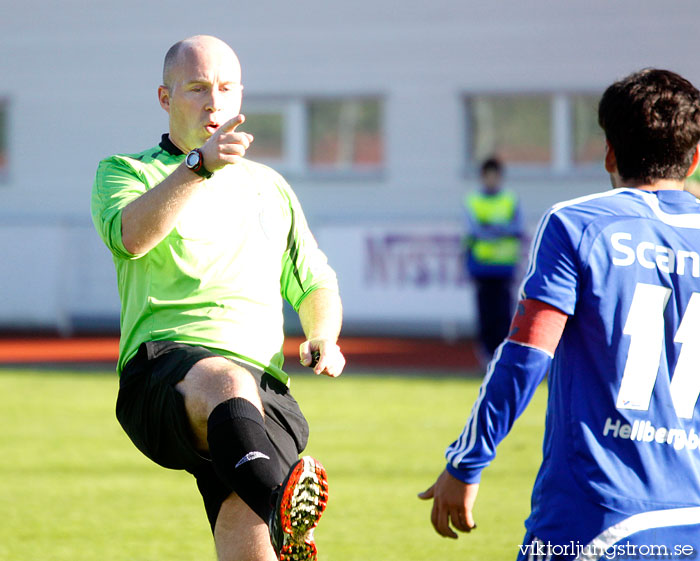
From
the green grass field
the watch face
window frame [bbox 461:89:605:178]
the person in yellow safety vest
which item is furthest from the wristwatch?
window frame [bbox 461:89:605:178]

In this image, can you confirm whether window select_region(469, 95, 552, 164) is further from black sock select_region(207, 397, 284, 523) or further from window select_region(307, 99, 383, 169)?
black sock select_region(207, 397, 284, 523)

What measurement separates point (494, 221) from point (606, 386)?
1023 cm

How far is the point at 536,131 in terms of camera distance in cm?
1889

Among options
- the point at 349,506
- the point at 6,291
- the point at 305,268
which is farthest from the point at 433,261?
the point at 305,268

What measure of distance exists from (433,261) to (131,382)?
13.6 m

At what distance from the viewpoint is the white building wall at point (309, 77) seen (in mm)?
18406

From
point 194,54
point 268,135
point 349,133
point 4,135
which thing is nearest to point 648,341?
point 194,54

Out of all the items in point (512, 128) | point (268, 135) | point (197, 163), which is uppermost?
point (197, 163)

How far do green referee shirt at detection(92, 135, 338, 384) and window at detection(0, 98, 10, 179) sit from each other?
17.2 meters

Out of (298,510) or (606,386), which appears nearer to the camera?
(606,386)

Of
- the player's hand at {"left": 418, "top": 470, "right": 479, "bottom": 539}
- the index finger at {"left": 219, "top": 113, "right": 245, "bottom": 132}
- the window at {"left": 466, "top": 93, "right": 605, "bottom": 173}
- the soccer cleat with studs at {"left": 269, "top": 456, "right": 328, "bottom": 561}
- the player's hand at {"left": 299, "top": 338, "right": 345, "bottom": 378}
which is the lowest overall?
the window at {"left": 466, "top": 93, "right": 605, "bottom": 173}

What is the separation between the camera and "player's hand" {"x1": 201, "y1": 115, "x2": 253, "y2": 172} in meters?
3.34

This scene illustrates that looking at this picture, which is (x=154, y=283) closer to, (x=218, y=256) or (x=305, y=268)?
(x=218, y=256)

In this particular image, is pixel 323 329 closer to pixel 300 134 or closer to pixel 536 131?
pixel 536 131
